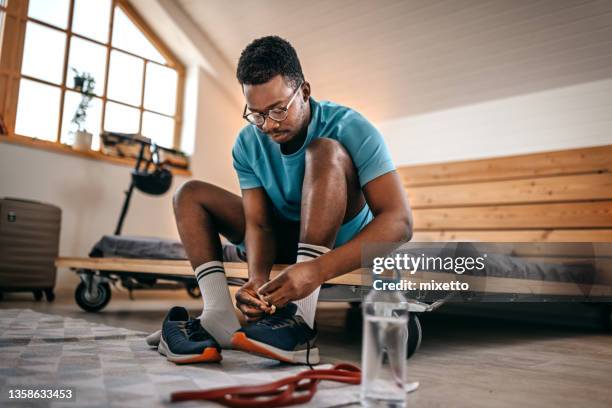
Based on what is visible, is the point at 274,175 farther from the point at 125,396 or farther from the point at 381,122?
the point at 381,122

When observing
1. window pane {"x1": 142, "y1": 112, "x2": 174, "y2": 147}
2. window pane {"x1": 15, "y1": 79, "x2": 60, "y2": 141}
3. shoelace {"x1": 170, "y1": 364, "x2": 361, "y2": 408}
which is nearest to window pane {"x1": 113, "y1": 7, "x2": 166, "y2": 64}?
window pane {"x1": 142, "y1": 112, "x2": 174, "y2": 147}

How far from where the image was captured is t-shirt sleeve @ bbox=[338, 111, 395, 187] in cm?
139

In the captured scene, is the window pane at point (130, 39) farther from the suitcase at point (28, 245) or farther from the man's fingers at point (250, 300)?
the man's fingers at point (250, 300)

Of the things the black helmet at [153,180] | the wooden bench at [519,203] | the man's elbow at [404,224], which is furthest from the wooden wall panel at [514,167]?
the man's elbow at [404,224]

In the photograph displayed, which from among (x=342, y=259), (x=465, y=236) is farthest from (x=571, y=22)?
(x=342, y=259)

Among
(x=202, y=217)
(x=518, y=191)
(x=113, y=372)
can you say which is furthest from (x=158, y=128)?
(x=113, y=372)

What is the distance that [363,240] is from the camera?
51.1 inches

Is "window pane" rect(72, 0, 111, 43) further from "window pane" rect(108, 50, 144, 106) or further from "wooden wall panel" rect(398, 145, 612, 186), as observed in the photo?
"wooden wall panel" rect(398, 145, 612, 186)

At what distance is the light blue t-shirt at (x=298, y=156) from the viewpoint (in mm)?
1405

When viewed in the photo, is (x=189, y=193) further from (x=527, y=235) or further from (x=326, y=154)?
(x=527, y=235)

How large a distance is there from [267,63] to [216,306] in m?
0.66

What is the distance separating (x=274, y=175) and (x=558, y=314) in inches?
102

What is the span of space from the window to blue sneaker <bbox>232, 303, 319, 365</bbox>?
3.34 meters

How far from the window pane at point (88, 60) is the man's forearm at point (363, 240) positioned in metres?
3.67
